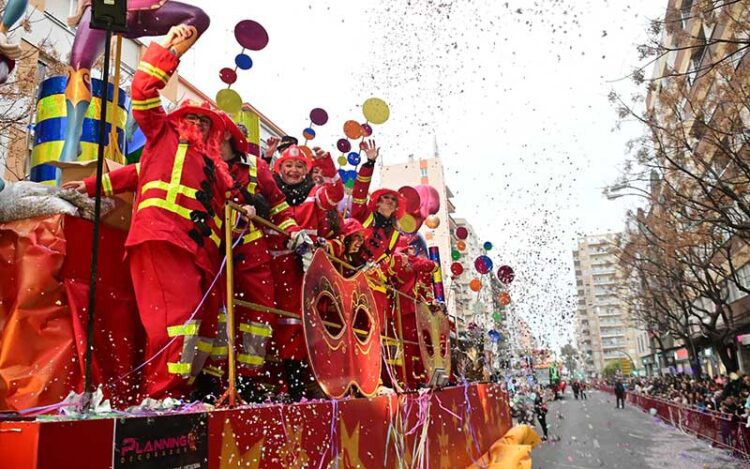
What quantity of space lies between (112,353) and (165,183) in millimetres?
873

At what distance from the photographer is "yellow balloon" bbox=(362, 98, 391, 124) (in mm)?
6598

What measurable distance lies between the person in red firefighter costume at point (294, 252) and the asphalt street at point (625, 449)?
27.4ft

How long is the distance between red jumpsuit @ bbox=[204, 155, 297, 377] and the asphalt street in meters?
8.88

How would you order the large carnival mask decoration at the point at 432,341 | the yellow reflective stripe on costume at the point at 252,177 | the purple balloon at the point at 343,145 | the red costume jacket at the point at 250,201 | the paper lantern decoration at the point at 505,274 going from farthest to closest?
the paper lantern decoration at the point at 505,274 < the purple balloon at the point at 343,145 < the large carnival mask decoration at the point at 432,341 < the yellow reflective stripe on costume at the point at 252,177 < the red costume jacket at the point at 250,201

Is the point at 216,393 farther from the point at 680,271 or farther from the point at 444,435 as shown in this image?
Result: the point at 680,271

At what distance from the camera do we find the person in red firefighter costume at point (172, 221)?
2.62 metres

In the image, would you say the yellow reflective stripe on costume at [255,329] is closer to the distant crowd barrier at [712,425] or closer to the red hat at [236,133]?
Result: the red hat at [236,133]

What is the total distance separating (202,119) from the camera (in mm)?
3156

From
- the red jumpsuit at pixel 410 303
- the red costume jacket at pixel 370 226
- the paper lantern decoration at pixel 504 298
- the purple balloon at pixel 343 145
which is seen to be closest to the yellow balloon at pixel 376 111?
the red costume jacket at pixel 370 226

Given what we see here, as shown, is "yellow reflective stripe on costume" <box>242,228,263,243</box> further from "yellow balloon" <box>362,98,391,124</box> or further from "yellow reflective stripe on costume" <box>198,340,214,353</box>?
"yellow balloon" <box>362,98,391,124</box>

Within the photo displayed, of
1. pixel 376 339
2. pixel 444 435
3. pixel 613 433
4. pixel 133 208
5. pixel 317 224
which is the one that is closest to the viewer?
pixel 133 208

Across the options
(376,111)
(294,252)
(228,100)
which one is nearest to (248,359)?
(294,252)

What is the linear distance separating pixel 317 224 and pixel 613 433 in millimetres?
16350

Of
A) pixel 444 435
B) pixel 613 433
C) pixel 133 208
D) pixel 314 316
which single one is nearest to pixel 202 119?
pixel 133 208
